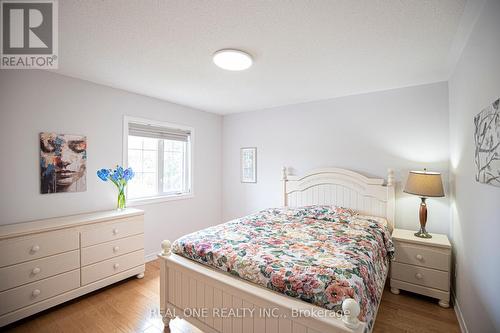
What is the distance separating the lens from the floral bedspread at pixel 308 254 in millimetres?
1315

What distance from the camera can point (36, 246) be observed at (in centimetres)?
202

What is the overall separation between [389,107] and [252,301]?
2.85 meters

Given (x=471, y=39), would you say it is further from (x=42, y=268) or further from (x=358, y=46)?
(x=42, y=268)

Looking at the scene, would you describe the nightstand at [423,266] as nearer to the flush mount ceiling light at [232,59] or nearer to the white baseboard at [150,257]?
the flush mount ceiling light at [232,59]

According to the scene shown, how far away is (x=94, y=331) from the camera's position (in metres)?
1.88

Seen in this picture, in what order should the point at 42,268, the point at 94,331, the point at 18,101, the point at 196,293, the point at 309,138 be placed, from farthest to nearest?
the point at 309,138, the point at 18,101, the point at 42,268, the point at 94,331, the point at 196,293

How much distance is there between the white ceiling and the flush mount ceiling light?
6 centimetres

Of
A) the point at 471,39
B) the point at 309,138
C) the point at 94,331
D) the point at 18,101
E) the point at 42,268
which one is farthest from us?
the point at 309,138

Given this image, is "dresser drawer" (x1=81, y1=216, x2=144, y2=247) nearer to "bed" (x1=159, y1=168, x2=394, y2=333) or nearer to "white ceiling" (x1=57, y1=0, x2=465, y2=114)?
"bed" (x1=159, y1=168, x2=394, y2=333)

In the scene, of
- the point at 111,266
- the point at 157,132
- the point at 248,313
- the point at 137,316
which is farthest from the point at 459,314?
the point at 157,132

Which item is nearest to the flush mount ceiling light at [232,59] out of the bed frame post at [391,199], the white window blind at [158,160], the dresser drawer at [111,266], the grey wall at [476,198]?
the grey wall at [476,198]

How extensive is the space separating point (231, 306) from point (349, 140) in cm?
262

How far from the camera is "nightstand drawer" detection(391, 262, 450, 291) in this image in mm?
2203

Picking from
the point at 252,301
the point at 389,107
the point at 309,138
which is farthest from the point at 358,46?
the point at 252,301
